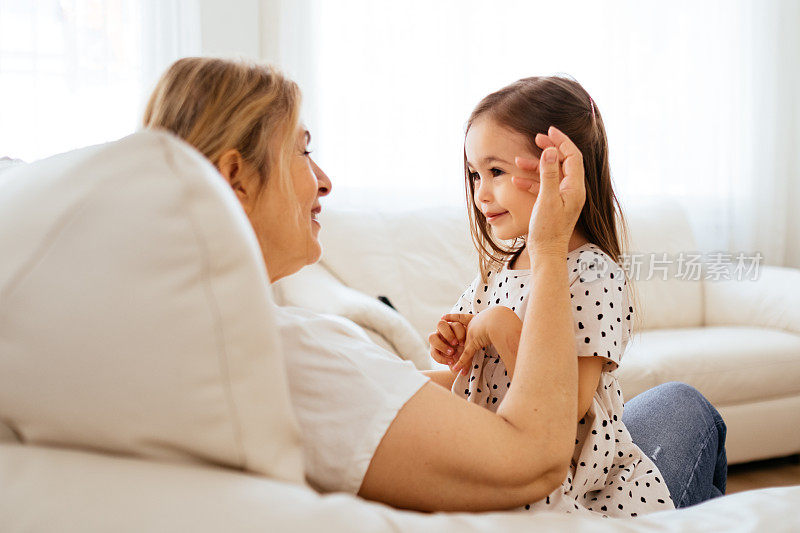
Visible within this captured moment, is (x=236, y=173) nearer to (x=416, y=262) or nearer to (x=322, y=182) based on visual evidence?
(x=322, y=182)

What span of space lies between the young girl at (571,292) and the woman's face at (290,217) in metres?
0.30

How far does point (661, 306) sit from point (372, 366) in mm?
2966

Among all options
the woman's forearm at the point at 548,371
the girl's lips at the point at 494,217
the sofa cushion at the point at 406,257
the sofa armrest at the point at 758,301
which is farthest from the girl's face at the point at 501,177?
the sofa armrest at the point at 758,301

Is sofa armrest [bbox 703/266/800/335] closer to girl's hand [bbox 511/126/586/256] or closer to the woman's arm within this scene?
→ girl's hand [bbox 511/126/586/256]

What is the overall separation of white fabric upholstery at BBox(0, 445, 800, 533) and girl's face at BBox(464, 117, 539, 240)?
764 millimetres

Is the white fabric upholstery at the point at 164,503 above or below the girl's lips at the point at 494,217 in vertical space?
below

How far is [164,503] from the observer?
48 cm

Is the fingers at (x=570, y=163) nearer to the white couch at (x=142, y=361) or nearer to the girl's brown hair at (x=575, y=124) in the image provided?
the girl's brown hair at (x=575, y=124)

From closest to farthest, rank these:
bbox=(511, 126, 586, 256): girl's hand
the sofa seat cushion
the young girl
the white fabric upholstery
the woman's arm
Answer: the white fabric upholstery
the woman's arm
bbox=(511, 126, 586, 256): girl's hand
the young girl
the sofa seat cushion

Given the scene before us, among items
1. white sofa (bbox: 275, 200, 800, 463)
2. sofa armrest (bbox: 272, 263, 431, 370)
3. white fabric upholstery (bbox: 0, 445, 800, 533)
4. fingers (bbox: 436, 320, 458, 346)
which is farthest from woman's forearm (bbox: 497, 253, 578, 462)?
white sofa (bbox: 275, 200, 800, 463)

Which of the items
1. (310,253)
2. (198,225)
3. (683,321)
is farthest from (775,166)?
(198,225)

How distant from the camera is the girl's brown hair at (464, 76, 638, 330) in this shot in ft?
4.06

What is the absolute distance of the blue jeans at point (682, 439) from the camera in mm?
1216

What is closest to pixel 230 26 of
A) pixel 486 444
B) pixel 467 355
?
pixel 467 355
